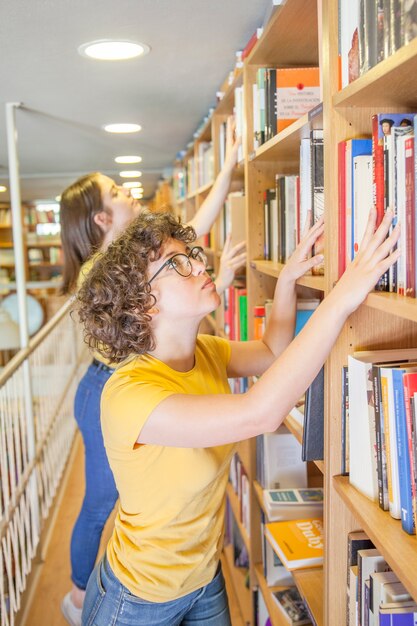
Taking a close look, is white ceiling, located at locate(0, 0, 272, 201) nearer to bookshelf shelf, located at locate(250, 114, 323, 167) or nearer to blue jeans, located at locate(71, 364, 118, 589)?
bookshelf shelf, located at locate(250, 114, 323, 167)

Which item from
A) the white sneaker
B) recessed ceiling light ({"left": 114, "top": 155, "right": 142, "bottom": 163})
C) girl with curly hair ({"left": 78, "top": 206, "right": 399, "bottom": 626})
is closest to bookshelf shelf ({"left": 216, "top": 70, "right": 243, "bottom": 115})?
girl with curly hair ({"left": 78, "top": 206, "right": 399, "bottom": 626})

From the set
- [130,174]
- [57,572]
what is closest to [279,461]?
[57,572]

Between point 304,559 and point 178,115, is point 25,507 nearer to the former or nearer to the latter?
point 304,559

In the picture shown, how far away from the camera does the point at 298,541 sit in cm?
161

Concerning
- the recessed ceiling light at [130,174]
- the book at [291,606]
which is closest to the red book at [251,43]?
the book at [291,606]

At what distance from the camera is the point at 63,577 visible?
9.27ft

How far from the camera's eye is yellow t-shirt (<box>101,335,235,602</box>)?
47.9 inches

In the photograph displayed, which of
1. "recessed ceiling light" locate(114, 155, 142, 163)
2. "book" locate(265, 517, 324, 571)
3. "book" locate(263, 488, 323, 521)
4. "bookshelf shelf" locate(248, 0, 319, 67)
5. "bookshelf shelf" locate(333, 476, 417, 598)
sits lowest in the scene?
"book" locate(265, 517, 324, 571)

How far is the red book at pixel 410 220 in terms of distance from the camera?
2.88 ft

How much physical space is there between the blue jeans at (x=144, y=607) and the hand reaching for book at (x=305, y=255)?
726mm

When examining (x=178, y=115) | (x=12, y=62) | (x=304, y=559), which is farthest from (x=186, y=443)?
(x=178, y=115)

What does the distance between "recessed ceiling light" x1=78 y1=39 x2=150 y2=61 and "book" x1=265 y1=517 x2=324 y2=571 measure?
161 cm

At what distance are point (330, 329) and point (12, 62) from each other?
177 cm

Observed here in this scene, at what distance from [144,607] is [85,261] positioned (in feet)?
4.13
